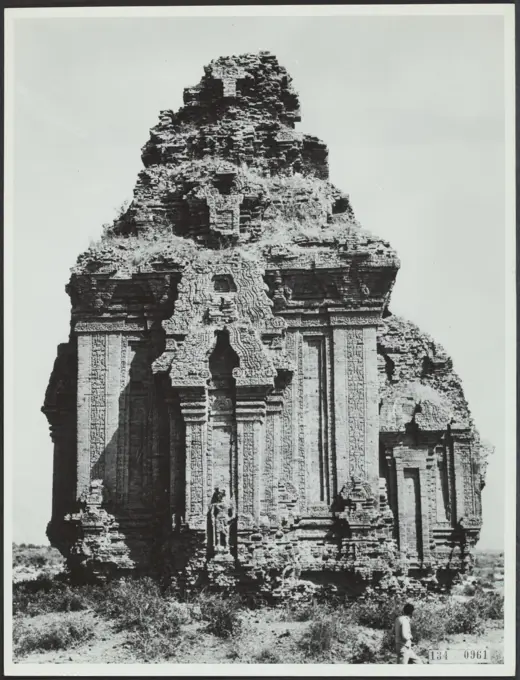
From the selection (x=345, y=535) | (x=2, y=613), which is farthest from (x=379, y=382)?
(x=2, y=613)

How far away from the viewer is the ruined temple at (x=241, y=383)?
26.7 meters

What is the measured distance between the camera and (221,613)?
83.1 feet

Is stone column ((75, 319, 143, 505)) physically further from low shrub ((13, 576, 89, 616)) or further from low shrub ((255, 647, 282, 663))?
low shrub ((255, 647, 282, 663))

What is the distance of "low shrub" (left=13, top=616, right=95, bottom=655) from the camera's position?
82.1 feet

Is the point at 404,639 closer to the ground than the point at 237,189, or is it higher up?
closer to the ground

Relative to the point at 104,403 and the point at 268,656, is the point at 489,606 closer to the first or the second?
the point at 268,656

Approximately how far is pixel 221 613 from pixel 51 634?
8.03 feet

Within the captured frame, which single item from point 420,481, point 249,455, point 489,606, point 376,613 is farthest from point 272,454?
point 489,606

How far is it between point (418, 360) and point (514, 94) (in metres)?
6.43

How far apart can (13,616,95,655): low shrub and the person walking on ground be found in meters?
4.46

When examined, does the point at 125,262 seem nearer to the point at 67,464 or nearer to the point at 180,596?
the point at 67,464

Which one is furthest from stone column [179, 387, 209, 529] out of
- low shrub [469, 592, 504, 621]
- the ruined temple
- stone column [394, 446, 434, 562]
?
low shrub [469, 592, 504, 621]

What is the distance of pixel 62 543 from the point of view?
29.2 m

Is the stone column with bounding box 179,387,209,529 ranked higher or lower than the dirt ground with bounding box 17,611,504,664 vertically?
higher
